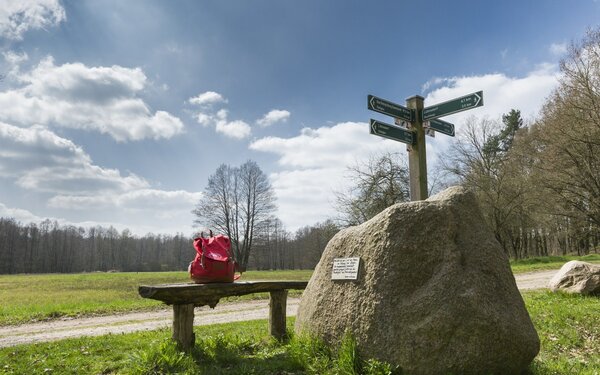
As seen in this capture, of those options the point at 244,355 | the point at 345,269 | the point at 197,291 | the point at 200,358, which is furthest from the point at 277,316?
the point at 345,269

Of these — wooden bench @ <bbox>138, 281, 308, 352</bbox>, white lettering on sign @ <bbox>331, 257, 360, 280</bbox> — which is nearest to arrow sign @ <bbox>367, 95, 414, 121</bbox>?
white lettering on sign @ <bbox>331, 257, 360, 280</bbox>

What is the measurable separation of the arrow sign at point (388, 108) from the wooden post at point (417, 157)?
5.6 inches

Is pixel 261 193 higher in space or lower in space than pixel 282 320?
higher

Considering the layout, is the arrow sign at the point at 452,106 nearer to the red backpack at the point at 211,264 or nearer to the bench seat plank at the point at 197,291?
the bench seat plank at the point at 197,291

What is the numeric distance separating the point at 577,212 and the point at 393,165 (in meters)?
10.6

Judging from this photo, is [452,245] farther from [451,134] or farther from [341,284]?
[451,134]

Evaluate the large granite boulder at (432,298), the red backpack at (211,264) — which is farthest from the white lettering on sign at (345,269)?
the red backpack at (211,264)

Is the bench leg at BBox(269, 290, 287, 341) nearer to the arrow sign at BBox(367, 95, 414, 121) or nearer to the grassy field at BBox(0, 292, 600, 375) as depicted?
the grassy field at BBox(0, 292, 600, 375)

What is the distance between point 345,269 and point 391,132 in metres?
3.04

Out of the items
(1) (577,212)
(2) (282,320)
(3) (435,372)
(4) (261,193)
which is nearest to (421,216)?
(3) (435,372)

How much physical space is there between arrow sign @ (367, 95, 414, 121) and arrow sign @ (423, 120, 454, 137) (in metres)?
0.39

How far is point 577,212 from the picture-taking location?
23109mm

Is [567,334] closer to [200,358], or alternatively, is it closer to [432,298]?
[432,298]

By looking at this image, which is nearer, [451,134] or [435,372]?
[435,372]
